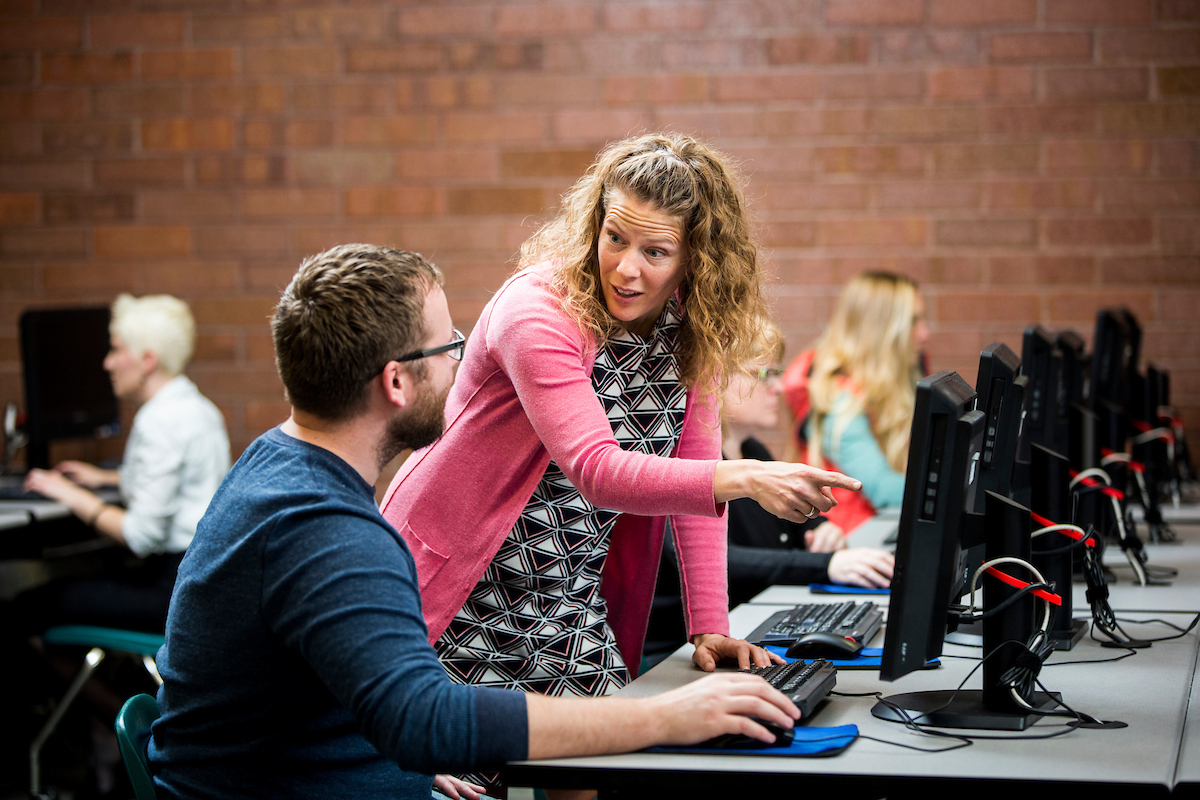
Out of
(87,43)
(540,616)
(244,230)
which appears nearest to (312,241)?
(244,230)

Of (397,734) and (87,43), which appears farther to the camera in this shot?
(87,43)

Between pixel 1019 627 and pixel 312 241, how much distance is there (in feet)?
11.9

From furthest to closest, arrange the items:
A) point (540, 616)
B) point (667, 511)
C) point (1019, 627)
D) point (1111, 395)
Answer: point (1111, 395), point (540, 616), point (667, 511), point (1019, 627)

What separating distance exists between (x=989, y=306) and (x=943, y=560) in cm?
325

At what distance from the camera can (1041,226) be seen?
14.0 feet

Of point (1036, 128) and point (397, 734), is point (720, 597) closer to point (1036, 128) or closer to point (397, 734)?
point (397, 734)

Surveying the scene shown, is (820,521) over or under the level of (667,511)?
under

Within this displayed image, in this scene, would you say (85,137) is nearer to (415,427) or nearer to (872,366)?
(872,366)

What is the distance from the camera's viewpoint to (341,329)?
126 cm

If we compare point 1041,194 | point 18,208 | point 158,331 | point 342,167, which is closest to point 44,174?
point 18,208

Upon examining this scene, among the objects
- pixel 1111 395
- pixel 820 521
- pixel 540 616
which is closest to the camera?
pixel 540 616

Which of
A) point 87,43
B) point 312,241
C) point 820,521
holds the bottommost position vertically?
point 820,521

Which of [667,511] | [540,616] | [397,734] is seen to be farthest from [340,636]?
[540,616]

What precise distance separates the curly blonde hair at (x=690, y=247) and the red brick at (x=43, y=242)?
3.38 m
